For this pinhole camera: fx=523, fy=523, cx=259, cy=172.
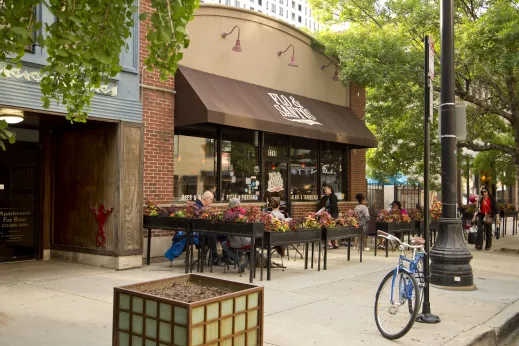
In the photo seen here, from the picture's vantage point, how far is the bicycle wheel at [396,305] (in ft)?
18.1

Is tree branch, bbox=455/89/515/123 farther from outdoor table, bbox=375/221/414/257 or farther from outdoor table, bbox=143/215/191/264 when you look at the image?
outdoor table, bbox=143/215/191/264

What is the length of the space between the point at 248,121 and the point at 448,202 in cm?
475

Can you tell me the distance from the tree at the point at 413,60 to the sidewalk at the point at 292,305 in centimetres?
510

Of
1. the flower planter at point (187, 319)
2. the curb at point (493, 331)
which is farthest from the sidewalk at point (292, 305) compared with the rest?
the flower planter at point (187, 319)

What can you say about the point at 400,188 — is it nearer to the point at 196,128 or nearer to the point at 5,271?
the point at 196,128

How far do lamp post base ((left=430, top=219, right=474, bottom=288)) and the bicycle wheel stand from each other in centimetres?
279

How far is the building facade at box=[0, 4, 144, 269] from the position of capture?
30.5ft

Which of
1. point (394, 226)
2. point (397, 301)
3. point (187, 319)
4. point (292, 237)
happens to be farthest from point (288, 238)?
point (187, 319)

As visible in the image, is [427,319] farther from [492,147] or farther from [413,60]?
[492,147]

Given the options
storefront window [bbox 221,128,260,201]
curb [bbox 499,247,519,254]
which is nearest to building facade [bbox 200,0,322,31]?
storefront window [bbox 221,128,260,201]

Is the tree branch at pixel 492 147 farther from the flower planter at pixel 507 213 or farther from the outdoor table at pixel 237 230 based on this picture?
the outdoor table at pixel 237 230

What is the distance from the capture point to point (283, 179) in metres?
14.1

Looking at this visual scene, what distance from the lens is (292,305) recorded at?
6.95 meters

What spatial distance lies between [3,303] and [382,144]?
1359 cm
